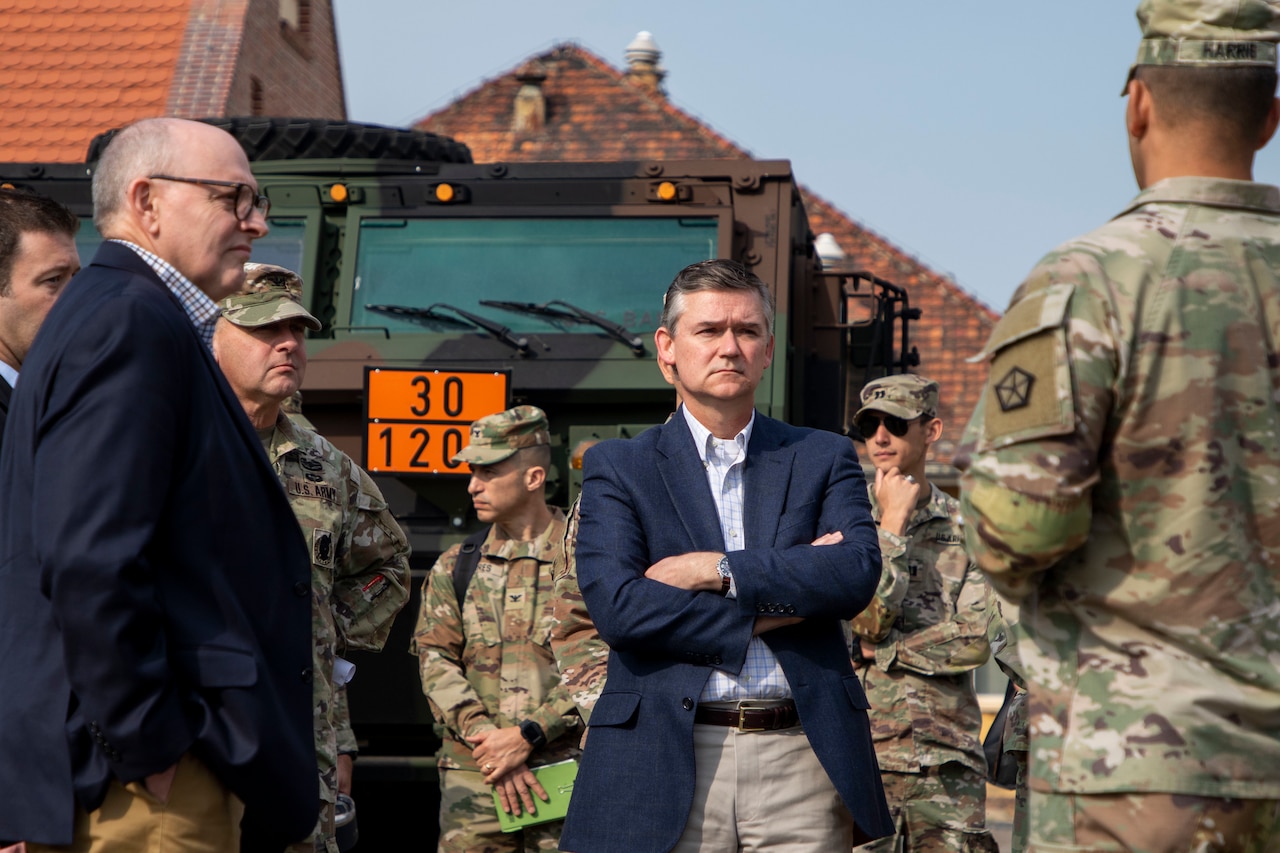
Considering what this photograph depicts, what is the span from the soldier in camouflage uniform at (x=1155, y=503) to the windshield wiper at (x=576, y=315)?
3.50 metres

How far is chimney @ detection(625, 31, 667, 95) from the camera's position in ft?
76.0

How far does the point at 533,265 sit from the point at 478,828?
2220mm

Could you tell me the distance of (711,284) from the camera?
3463 mm

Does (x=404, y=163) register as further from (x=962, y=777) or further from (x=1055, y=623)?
(x=1055, y=623)

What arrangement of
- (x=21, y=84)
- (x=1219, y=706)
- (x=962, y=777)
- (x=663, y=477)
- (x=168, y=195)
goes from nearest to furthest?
(x=1219, y=706), (x=168, y=195), (x=663, y=477), (x=962, y=777), (x=21, y=84)

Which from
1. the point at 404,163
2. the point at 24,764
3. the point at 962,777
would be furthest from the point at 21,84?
the point at 24,764

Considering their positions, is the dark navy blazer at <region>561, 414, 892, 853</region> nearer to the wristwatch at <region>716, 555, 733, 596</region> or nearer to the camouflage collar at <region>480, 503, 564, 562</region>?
the wristwatch at <region>716, 555, 733, 596</region>

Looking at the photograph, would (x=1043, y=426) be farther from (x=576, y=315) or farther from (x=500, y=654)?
(x=576, y=315)

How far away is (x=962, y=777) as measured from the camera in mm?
4750

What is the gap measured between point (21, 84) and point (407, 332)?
355 inches

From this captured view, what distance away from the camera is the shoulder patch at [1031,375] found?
2.29m

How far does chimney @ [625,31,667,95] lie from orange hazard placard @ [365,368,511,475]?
58.6 feet

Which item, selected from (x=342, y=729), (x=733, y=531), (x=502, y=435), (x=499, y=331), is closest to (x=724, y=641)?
(x=733, y=531)

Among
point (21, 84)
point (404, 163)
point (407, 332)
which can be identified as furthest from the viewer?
point (21, 84)
